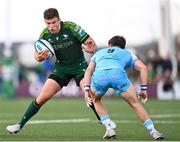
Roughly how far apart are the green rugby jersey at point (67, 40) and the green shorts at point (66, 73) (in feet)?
0.42

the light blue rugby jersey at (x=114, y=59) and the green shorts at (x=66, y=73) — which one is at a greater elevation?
the light blue rugby jersey at (x=114, y=59)

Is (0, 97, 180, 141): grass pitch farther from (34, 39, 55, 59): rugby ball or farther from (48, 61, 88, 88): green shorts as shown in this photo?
(34, 39, 55, 59): rugby ball

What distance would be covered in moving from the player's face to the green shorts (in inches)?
29.4

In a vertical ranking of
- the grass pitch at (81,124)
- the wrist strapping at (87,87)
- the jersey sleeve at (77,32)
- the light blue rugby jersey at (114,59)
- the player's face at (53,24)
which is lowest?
the grass pitch at (81,124)

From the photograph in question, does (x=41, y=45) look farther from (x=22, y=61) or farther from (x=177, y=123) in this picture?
(x=22, y=61)

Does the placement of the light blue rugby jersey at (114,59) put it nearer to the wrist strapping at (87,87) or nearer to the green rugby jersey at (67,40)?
the wrist strapping at (87,87)

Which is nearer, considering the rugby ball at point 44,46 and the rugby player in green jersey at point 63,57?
the rugby ball at point 44,46

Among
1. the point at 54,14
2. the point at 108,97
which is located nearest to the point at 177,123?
the point at 54,14

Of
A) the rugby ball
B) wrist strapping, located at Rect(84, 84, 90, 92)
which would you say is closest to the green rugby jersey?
the rugby ball

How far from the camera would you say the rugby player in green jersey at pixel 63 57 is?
14008 mm

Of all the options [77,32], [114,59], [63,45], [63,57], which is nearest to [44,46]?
[63,45]

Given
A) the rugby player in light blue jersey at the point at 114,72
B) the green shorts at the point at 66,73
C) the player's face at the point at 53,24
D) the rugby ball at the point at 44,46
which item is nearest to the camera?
the rugby player in light blue jersey at the point at 114,72

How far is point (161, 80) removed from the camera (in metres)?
31.3

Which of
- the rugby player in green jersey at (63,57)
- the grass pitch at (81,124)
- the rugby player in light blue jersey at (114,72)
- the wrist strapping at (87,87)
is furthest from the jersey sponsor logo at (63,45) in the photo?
A: the grass pitch at (81,124)
